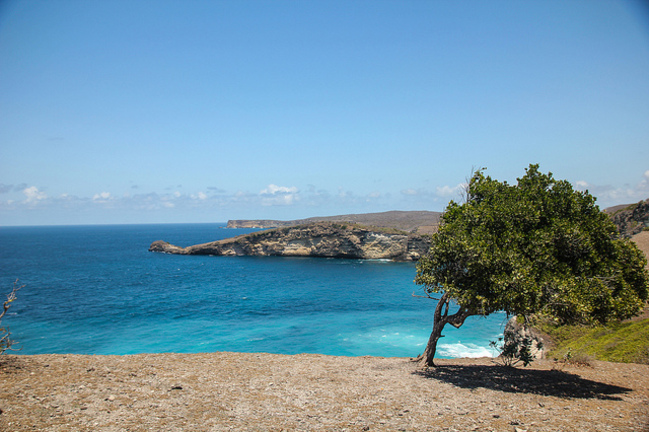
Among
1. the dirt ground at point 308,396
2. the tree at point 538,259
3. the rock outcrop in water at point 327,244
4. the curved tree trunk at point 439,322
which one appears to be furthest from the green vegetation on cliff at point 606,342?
the rock outcrop in water at point 327,244

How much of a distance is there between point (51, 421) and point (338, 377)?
10.6 metres

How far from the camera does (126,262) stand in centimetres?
9850

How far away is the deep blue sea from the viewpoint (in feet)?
110

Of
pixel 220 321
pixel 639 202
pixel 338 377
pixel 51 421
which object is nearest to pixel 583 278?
pixel 338 377

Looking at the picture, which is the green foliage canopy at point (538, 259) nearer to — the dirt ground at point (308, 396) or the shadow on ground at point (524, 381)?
the shadow on ground at point (524, 381)

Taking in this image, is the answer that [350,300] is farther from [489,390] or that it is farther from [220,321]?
Result: [489,390]

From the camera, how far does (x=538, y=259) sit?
1363 cm

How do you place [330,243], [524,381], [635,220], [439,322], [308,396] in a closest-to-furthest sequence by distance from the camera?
[308,396], [524,381], [439,322], [635,220], [330,243]

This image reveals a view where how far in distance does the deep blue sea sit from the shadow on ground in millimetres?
14273

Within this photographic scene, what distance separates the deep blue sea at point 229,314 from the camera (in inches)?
1320

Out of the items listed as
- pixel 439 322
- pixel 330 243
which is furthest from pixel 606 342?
pixel 330 243

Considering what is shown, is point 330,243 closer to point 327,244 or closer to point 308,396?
point 327,244

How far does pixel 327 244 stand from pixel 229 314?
218ft

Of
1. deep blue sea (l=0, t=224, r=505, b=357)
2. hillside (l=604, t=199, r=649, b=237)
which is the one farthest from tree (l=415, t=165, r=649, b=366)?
hillside (l=604, t=199, r=649, b=237)
